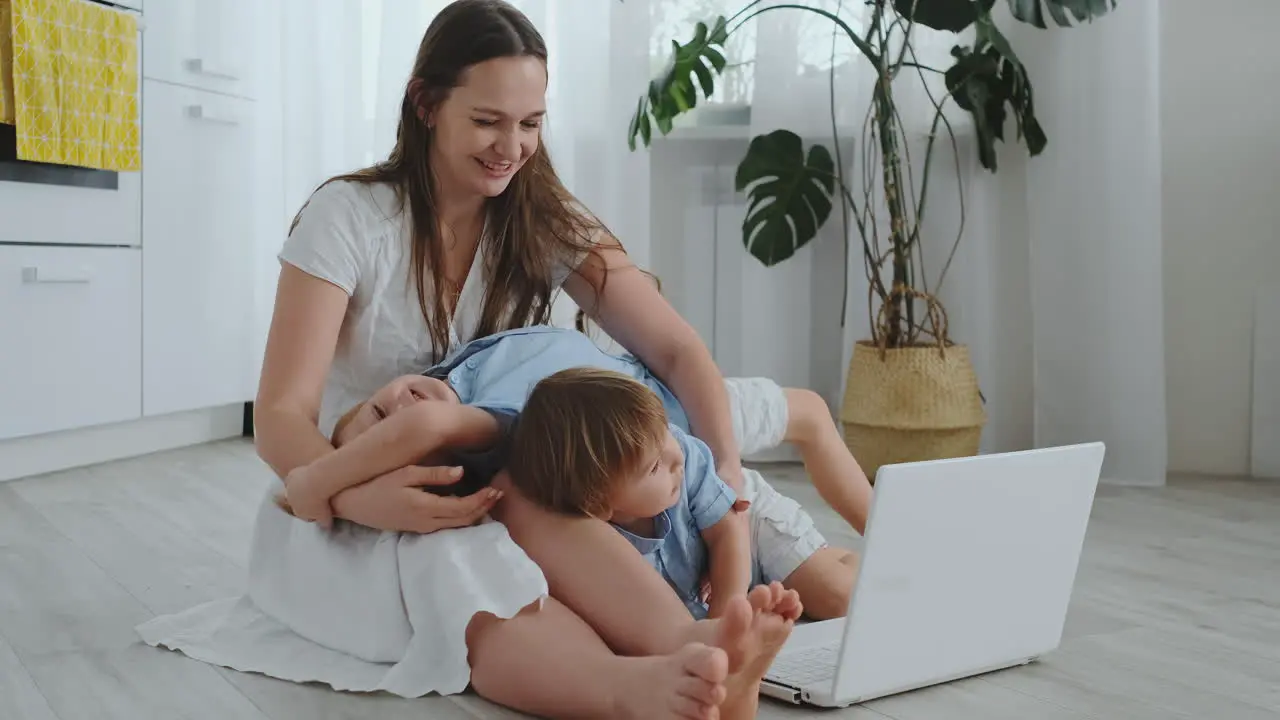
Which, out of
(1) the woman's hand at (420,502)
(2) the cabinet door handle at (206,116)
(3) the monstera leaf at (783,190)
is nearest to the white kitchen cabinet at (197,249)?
(2) the cabinet door handle at (206,116)

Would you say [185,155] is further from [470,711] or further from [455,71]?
[470,711]

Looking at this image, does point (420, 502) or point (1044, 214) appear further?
point (1044, 214)

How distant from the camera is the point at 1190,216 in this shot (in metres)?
2.74

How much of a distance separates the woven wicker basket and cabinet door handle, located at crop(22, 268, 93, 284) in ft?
5.07

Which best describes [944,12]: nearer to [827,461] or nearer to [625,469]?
[827,461]

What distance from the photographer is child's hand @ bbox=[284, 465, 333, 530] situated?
1.32 metres

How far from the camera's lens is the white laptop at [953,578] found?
114 centimetres

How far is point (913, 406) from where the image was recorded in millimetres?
2547

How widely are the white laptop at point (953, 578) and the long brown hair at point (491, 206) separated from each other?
52cm

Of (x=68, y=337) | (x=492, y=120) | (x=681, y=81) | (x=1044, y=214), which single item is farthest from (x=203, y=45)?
(x=1044, y=214)

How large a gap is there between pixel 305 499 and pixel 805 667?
519 mm

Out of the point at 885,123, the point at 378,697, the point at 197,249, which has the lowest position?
the point at 378,697

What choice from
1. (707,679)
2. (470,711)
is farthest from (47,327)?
(707,679)

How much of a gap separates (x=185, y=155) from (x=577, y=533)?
6.68ft
